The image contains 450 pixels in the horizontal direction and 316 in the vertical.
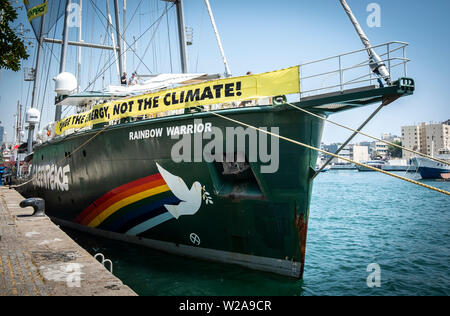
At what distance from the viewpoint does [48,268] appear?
5371 mm

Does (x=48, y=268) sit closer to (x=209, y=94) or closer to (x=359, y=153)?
(x=209, y=94)

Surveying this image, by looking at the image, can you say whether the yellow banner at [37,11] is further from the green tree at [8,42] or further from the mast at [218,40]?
the green tree at [8,42]

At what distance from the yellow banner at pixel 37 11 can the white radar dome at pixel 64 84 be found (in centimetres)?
924

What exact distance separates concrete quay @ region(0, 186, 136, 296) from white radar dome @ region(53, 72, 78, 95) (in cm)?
718

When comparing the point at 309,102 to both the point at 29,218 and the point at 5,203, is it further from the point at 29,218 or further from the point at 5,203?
the point at 5,203

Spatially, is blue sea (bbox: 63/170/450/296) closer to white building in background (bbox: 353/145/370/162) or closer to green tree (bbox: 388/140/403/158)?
green tree (bbox: 388/140/403/158)

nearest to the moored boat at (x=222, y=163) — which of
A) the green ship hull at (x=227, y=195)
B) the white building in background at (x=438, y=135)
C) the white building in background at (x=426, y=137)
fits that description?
the green ship hull at (x=227, y=195)

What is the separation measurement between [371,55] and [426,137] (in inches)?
5762

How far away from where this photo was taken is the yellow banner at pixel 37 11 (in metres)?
20.2

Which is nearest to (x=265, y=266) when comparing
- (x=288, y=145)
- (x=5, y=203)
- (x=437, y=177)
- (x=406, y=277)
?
(x=288, y=145)

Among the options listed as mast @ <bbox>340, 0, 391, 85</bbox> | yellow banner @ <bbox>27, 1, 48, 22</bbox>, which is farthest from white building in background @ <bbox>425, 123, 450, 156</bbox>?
mast @ <bbox>340, 0, 391, 85</bbox>

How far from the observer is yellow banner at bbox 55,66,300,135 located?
24.3ft

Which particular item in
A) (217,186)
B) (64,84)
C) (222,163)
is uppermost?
(64,84)

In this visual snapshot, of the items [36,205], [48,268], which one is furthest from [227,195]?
[36,205]
